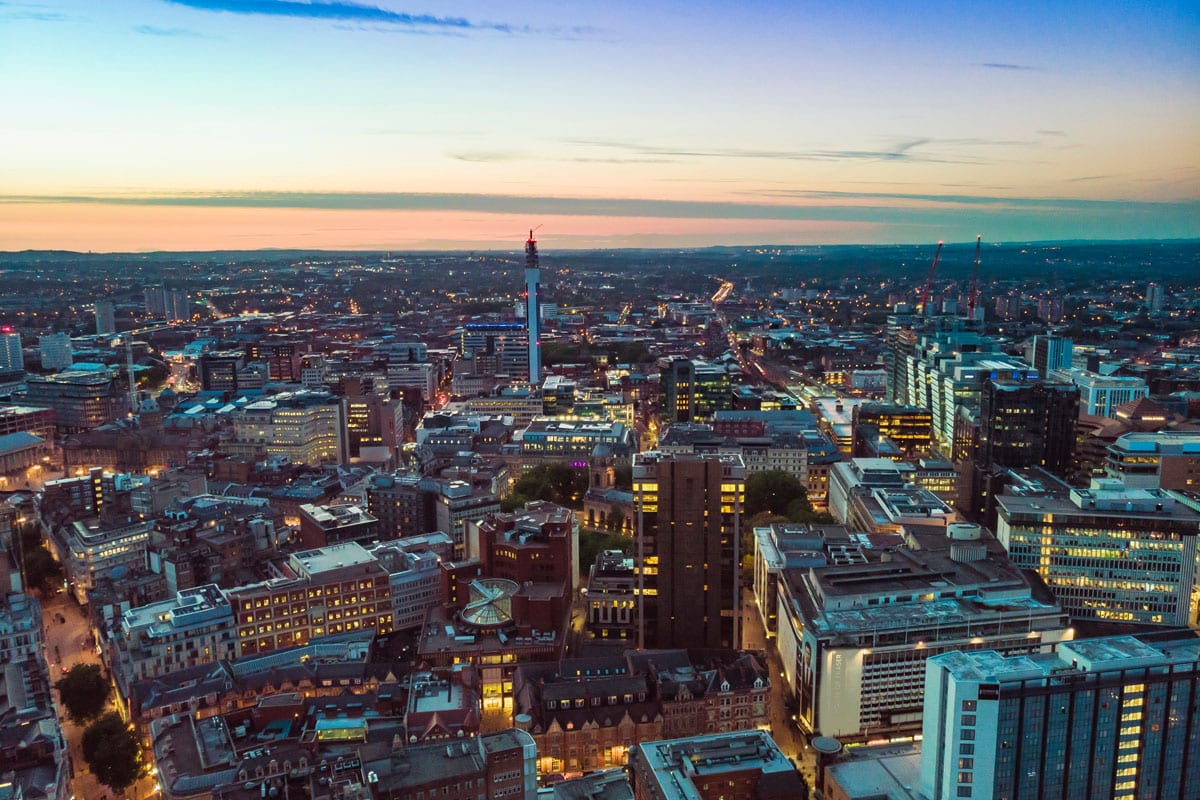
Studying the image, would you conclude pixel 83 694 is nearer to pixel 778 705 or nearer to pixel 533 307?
pixel 778 705

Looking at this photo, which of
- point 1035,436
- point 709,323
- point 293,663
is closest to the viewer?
point 293,663

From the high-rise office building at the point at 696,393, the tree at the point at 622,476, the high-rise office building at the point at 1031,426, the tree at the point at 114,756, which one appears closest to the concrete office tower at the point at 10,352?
the high-rise office building at the point at 696,393

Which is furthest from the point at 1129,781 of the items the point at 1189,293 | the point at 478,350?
the point at 1189,293

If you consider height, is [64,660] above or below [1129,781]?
below

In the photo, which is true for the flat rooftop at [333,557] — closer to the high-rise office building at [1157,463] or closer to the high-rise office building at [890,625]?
the high-rise office building at [890,625]

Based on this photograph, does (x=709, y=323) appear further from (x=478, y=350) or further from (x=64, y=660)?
(x=64, y=660)
